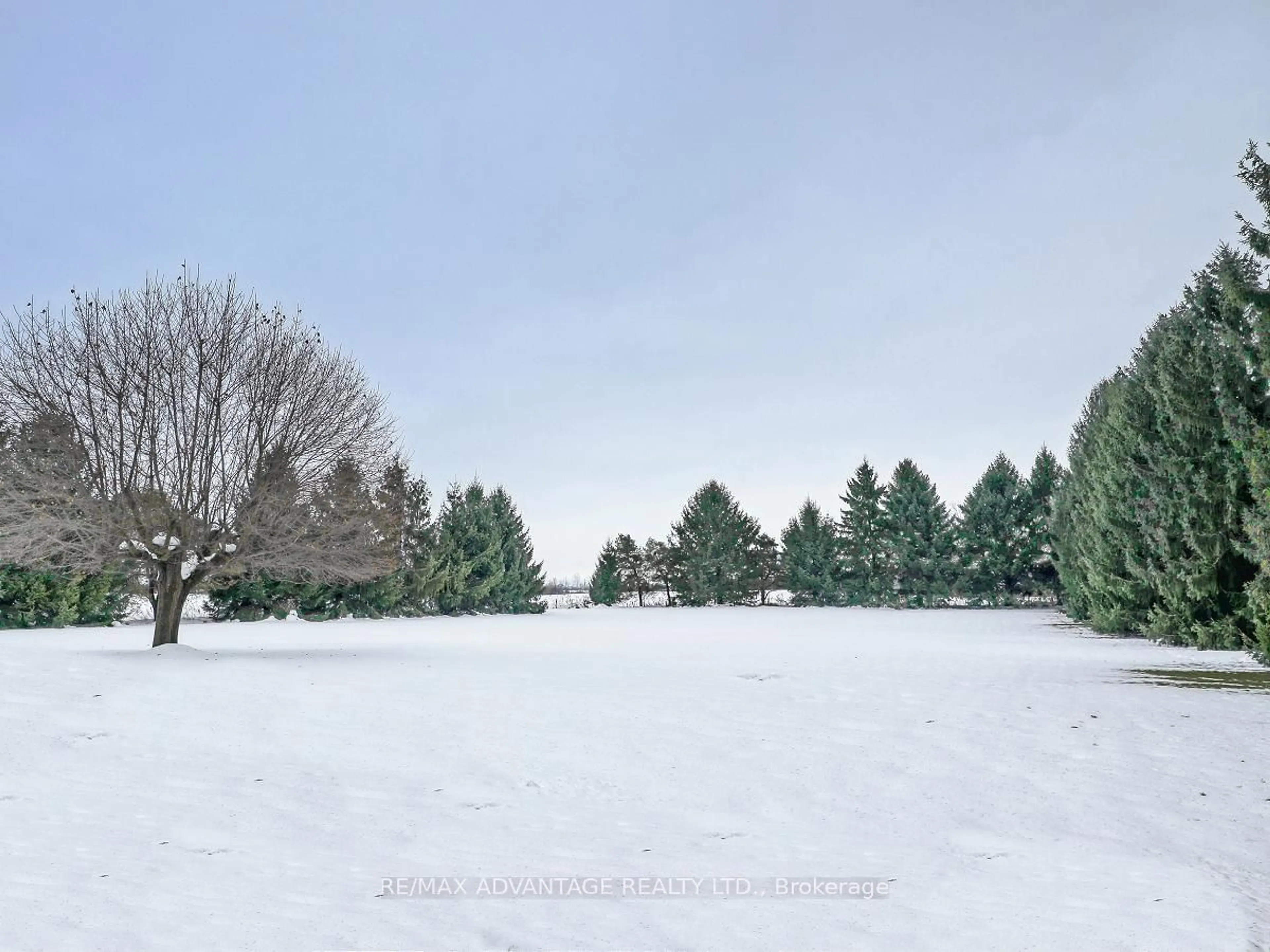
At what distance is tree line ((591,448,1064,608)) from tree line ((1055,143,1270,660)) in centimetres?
2544

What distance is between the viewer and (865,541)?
61.3m

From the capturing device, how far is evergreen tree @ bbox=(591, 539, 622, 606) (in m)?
71.1

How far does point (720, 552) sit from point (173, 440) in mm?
51940

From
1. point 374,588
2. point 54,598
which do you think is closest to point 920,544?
point 374,588

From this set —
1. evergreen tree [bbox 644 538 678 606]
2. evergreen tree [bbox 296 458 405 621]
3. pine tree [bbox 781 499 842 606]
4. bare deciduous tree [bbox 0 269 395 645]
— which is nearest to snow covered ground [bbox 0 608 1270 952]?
bare deciduous tree [bbox 0 269 395 645]

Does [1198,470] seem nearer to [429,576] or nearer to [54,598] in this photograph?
[429,576]

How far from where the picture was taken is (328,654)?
58.4ft

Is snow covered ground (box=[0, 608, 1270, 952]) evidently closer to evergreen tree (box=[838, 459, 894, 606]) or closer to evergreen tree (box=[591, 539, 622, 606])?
evergreen tree (box=[838, 459, 894, 606])

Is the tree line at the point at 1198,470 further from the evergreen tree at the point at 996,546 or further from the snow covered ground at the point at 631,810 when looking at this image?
the evergreen tree at the point at 996,546

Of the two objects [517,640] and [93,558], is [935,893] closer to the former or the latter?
[93,558]

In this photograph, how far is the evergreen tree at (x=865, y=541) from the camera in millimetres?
60188

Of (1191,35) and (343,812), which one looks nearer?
(343,812)

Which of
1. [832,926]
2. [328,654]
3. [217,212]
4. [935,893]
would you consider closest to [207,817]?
[832,926]

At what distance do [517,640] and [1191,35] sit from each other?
23.3 m
